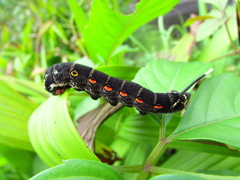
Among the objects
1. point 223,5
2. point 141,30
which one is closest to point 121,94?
point 223,5

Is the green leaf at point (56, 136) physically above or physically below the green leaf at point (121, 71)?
below

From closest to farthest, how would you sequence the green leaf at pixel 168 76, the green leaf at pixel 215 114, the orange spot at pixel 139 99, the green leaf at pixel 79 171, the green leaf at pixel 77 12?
the green leaf at pixel 79 171
the green leaf at pixel 215 114
the green leaf at pixel 168 76
the orange spot at pixel 139 99
the green leaf at pixel 77 12

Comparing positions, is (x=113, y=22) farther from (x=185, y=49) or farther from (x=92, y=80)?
(x=185, y=49)

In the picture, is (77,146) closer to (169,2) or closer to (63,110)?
(63,110)

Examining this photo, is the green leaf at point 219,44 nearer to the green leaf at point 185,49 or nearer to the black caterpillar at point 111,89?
the green leaf at point 185,49

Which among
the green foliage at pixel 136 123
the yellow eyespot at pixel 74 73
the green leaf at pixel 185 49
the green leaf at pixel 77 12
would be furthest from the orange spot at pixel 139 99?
the green leaf at pixel 77 12
